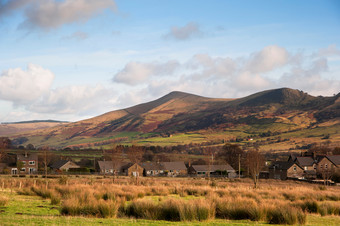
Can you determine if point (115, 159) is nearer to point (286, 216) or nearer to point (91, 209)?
point (91, 209)

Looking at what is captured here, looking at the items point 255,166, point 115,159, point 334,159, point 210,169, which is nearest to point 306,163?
point 334,159

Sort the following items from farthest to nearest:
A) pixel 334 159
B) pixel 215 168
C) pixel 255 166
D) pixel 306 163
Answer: pixel 215 168 < pixel 306 163 < pixel 334 159 < pixel 255 166

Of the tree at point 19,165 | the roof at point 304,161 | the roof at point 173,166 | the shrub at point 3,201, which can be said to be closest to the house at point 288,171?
the roof at point 304,161

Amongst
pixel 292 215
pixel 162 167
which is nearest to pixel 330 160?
pixel 162 167

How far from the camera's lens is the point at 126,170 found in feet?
341

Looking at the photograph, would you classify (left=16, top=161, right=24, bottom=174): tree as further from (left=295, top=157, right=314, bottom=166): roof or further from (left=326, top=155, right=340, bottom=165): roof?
(left=326, top=155, right=340, bottom=165): roof

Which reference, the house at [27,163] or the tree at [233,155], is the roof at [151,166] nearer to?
the tree at [233,155]

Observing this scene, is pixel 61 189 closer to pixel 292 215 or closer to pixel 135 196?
pixel 135 196

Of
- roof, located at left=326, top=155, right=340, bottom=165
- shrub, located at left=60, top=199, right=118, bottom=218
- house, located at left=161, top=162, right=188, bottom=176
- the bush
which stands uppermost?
shrub, located at left=60, top=199, right=118, bottom=218

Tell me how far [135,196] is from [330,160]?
7972cm

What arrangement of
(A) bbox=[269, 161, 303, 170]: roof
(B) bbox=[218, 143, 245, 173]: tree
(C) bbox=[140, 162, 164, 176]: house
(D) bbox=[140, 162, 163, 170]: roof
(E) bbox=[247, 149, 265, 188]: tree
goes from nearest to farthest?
(E) bbox=[247, 149, 265, 188]: tree, (A) bbox=[269, 161, 303, 170]: roof, (C) bbox=[140, 162, 164, 176]: house, (D) bbox=[140, 162, 163, 170]: roof, (B) bbox=[218, 143, 245, 173]: tree

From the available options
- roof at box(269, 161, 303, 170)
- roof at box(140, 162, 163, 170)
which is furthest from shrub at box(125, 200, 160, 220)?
roof at box(140, 162, 163, 170)

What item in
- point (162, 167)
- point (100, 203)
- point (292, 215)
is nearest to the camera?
point (292, 215)

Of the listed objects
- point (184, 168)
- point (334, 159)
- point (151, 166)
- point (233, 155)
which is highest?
point (233, 155)
